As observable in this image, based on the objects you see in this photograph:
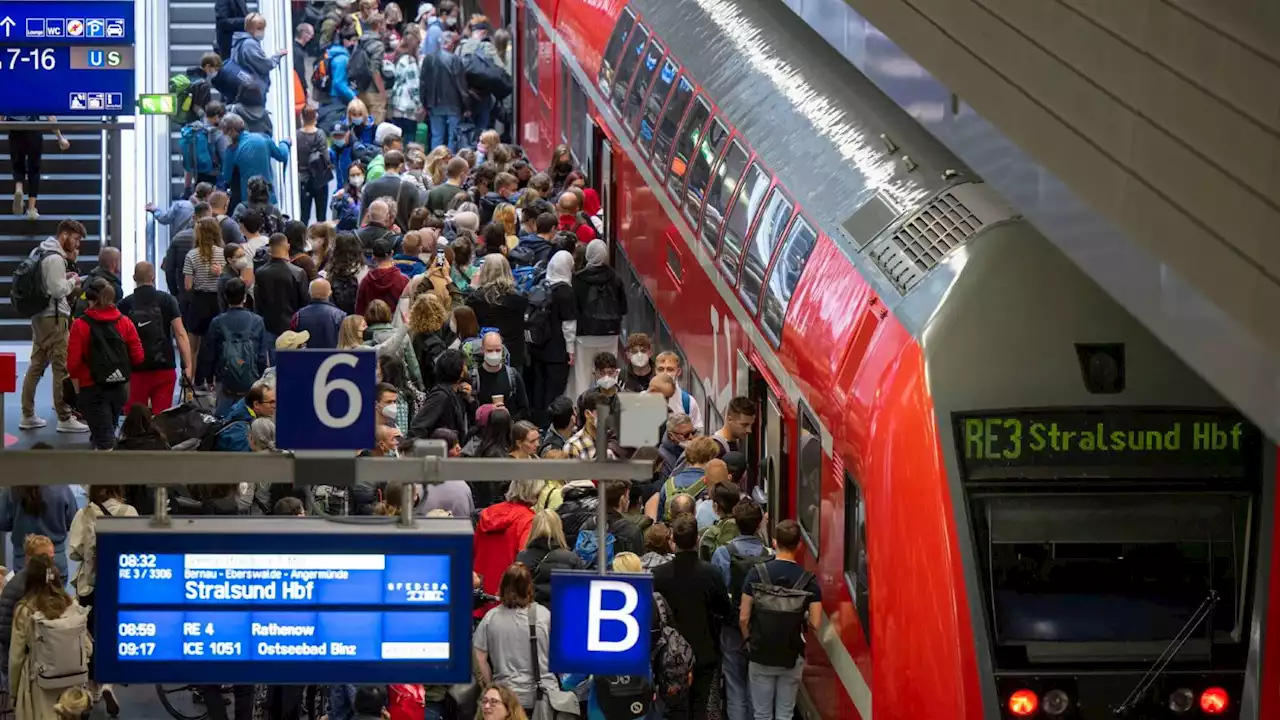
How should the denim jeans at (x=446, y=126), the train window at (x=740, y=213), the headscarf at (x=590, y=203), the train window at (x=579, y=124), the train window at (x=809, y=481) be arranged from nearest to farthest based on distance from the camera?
1. the train window at (x=809, y=481)
2. the train window at (x=740, y=213)
3. the headscarf at (x=590, y=203)
4. the train window at (x=579, y=124)
5. the denim jeans at (x=446, y=126)

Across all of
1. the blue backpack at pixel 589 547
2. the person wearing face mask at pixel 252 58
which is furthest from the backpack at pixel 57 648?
the person wearing face mask at pixel 252 58

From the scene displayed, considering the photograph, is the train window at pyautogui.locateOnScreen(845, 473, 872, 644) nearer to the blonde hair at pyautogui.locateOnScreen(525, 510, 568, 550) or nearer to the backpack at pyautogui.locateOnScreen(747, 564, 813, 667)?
the backpack at pyautogui.locateOnScreen(747, 564, 813, 667)

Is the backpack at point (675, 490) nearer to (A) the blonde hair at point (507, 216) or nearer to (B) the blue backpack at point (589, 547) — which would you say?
(B) the blue backpack at point (589, 547)

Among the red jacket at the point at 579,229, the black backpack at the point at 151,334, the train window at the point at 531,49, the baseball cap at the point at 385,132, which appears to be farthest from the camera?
the train window at the point at 531,49

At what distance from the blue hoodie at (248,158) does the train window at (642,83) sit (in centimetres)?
494

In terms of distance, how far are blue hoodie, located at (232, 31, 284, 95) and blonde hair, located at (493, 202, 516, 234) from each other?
520 centimetres

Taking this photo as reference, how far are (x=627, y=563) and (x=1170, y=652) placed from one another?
3.21 m

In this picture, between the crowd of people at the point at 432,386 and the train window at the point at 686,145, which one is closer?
the crowd of people at the point at 432,386

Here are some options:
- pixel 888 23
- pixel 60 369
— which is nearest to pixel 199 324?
pixel 60 369

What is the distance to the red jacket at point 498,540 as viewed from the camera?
1327 centimetres

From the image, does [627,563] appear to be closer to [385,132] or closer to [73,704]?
[73,704]

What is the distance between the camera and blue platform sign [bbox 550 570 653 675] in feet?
31.0

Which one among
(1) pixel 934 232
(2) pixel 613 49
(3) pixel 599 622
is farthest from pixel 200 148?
(3) pixel 599 622

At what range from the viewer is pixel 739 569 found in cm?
1215
